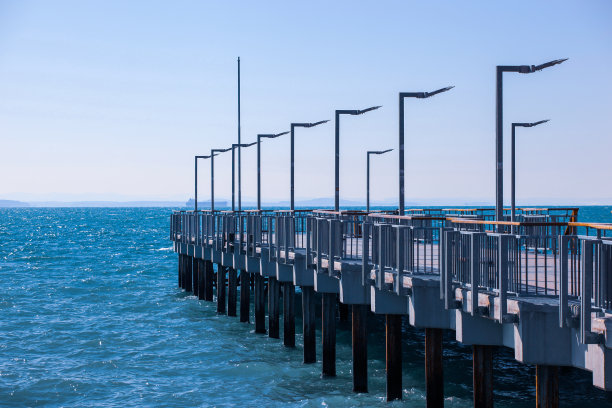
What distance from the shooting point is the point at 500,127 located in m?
13.8

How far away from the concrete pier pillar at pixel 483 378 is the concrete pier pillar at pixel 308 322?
9.47 metres

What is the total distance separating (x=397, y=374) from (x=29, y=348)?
15330 millimetres

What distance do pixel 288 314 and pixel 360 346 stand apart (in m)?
6.66

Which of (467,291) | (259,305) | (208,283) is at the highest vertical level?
(467,291)

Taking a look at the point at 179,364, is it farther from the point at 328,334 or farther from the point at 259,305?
the point at 328,334

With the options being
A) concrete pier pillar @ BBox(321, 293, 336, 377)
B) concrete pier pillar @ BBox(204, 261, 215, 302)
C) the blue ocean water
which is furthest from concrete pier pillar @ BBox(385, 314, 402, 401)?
concrete pier pillar @ BBox(204, 261, 215, 302)

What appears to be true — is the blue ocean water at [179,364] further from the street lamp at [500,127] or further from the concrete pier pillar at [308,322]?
the street lamp at [500,127]

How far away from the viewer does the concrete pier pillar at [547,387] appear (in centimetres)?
1057

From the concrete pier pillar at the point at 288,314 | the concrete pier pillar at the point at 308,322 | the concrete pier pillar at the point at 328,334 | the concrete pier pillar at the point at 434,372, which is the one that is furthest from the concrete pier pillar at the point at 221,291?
the concrete pier pillar at the point at 434,372

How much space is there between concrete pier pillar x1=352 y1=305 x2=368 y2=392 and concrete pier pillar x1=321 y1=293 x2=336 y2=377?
1849mm

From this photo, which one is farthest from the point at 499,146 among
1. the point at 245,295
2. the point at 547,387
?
the point at 245,295

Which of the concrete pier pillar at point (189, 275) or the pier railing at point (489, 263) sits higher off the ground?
the pier railing at point (489, 263)

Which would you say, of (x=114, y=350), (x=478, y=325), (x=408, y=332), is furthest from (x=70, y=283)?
(x=478, y=325)

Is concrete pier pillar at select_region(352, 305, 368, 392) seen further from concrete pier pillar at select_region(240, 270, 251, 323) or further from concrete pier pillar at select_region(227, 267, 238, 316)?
concrete pier pillar at select_region(227, 267, 238, 316)
